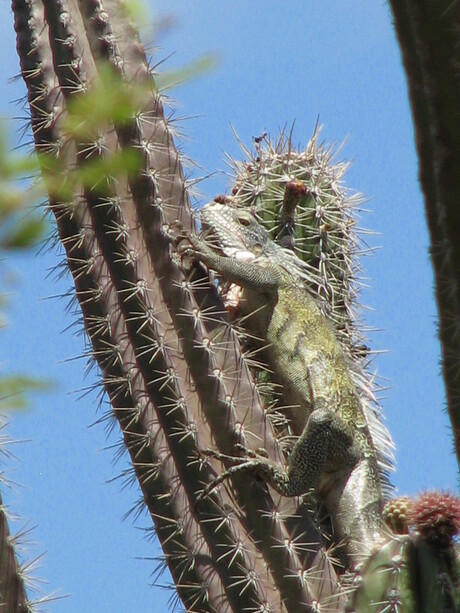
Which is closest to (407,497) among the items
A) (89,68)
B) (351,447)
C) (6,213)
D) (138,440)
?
(138,440)

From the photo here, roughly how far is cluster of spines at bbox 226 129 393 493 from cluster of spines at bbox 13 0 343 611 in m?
1.61

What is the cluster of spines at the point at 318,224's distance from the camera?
706 centimetres

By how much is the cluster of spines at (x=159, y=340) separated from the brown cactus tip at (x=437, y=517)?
91 cm

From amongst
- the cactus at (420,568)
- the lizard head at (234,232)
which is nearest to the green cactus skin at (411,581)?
the cactus at (420,568)

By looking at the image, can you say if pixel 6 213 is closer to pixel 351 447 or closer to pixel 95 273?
pixel 95 273

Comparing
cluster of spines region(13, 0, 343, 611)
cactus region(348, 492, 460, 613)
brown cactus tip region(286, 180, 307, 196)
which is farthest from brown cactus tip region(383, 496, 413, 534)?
brown cactus tip region(286, 180, 307, 196)

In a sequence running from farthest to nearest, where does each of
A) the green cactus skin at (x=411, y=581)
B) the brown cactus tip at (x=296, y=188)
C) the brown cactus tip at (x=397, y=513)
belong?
the brown cactus tip at (x=296, y=188) < the brown cactus tip at (x=397, y=513) < the green cactus skin at (x=411, y=581)

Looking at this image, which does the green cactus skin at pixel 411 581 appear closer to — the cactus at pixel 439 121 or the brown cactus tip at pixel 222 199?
the cactus at pixel 439 121

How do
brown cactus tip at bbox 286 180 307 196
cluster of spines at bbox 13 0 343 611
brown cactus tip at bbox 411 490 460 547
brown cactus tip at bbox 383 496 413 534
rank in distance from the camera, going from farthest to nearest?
brown cactus tip at bbox 286 180 307 196 < cluster of spines at bbox 13 0 343 611 < brown cactus tip at bbox 383 496 413 534 < brown cactus tip at bbox 411 490 460 547

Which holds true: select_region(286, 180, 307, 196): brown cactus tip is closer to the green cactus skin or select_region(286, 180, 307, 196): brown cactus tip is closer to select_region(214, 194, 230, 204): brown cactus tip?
select_region(214, 194, 230, 204): brown cactus tip

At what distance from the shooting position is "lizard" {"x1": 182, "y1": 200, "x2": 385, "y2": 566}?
6.23 meters

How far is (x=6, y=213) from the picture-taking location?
154 centimetres

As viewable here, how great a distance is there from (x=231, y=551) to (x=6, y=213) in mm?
3520

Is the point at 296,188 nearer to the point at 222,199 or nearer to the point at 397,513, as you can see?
the point at 222,199
